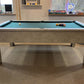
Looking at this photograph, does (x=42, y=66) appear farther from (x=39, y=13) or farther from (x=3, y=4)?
(x=3, y=4)

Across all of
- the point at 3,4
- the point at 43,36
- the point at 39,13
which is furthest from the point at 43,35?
the point at 3,4

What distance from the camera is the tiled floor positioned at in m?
1.73

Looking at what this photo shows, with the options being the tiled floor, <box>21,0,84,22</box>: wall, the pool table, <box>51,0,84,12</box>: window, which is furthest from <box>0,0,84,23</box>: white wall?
→ the pool table

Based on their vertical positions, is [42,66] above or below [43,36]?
below

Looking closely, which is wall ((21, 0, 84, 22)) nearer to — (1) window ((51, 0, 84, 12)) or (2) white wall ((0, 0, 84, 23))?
(2) white wall ((0, 0, 84, 23))

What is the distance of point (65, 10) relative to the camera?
4.50 m

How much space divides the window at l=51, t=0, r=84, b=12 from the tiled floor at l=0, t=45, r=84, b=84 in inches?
83.3

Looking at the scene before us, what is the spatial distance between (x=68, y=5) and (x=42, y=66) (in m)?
3.19

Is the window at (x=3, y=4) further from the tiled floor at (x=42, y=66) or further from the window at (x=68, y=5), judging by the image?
the tiled floor at (x=42, y=66)

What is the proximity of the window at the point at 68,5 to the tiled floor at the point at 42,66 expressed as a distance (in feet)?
6.94

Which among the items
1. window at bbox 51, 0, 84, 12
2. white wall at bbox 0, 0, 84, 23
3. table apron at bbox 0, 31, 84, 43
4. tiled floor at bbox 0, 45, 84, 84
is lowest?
tiled floor at bbox 0, 45, 84, 84

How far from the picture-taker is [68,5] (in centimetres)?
443

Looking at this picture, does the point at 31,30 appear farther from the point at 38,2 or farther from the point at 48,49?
the point at 38,2

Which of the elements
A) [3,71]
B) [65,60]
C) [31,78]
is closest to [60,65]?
[65,60]
